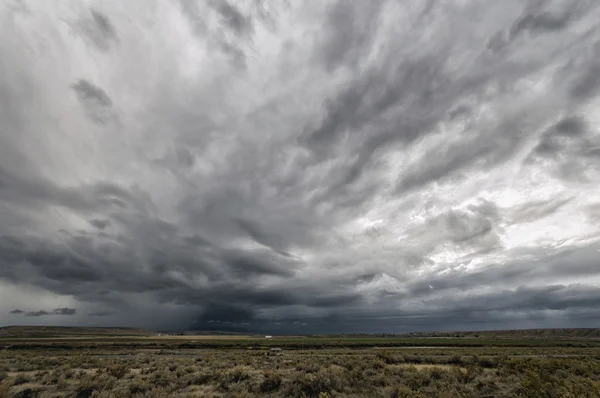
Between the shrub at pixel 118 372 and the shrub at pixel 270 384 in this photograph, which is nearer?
the shrub at pixel 270 384

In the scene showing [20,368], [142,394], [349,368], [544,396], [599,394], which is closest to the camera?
[599,394]

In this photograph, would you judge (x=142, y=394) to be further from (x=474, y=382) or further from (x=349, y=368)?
(x=474, y=382)

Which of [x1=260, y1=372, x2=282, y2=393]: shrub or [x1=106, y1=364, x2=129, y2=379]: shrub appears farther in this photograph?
[x1=106, y1=364, x2=129, y2=379]: shrub

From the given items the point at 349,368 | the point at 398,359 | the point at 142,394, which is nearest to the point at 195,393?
the point at 142,394

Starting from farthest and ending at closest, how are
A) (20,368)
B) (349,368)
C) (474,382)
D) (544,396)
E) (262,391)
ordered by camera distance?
(20,368)
(349,368)
(474,382)
(262,391)
(544,396)

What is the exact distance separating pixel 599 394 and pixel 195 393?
19830mm

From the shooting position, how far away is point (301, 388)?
1912cm

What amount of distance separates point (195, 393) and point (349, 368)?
11945 millimetres

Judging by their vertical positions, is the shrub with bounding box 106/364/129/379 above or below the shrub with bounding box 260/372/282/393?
above

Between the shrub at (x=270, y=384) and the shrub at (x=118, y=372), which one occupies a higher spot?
the shrub at (x=118, y=372)

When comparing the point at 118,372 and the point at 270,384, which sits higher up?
the point at 118,372

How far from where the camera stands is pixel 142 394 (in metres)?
18.3

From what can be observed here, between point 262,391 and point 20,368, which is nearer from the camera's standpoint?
point 262,391

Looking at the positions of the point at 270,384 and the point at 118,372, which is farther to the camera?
the point at 118,372
